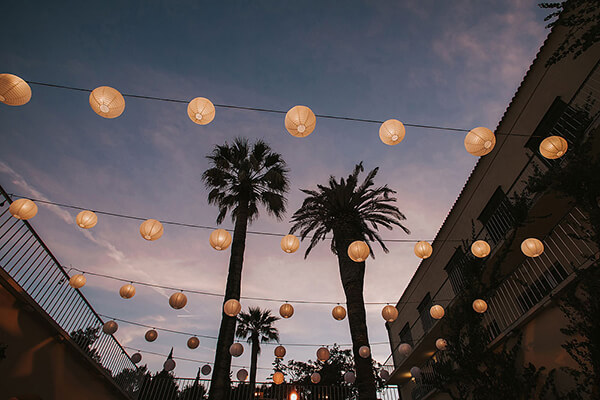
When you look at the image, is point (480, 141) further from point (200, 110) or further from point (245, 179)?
point (245, 179)

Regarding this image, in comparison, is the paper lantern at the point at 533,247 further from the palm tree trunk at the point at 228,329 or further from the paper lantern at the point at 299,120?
the palm tree trunk at the point at 228,329

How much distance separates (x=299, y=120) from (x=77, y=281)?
8757 mm

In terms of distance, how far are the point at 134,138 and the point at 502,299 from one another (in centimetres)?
1755

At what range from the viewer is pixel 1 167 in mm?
11148

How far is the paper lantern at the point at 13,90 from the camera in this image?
4.48 m

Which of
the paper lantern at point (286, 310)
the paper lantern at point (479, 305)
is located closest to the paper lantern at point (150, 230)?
the paper lantern at point (286, 310)

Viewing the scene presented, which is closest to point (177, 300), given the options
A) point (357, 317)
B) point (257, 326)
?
point (357, 317)

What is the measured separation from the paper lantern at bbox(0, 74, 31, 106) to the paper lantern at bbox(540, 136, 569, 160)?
1039 centimetres

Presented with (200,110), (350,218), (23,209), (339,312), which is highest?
(350,218)

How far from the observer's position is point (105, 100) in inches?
201

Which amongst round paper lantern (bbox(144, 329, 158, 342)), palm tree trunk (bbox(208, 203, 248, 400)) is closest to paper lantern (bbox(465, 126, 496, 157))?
palm tree trunk (bbox(208, 203, 248, 400))

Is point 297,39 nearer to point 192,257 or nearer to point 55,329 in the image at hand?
point 55,329

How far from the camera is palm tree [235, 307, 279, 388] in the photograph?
26.1 metres

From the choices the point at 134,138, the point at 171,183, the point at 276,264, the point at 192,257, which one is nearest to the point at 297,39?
the point at 134,138
